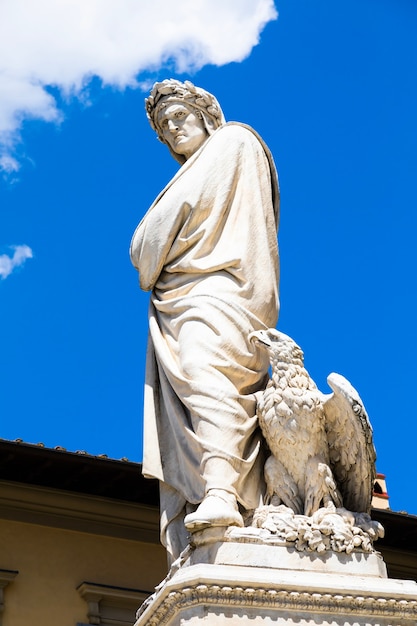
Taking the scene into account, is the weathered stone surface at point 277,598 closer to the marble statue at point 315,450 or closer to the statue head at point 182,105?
the marble statue at point 315,450

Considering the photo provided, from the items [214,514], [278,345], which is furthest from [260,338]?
[214,514]

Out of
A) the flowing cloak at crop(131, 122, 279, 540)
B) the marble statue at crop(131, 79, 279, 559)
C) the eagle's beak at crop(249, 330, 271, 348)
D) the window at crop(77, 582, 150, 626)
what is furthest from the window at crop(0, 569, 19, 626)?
the eagle's beak at crop(249, 330, 271, 348)

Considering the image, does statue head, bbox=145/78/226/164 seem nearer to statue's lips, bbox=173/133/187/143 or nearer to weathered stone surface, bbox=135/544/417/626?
statue's lips, bbox=173/133/187/143

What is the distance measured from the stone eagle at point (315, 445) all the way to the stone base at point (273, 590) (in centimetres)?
37

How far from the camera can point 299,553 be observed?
253 inches

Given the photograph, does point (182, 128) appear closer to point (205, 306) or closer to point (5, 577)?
point (205, 306)

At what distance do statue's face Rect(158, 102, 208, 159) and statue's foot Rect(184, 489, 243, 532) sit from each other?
2.35 metres

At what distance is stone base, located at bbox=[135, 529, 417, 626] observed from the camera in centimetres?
611

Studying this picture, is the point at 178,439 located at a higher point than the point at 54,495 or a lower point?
lower

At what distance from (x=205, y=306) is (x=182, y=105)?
147 cm

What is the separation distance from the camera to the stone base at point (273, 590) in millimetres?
6105

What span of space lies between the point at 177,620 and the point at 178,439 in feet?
3.56

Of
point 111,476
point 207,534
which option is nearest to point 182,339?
point 207,534

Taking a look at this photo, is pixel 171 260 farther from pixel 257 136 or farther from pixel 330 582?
pixel 330 582
